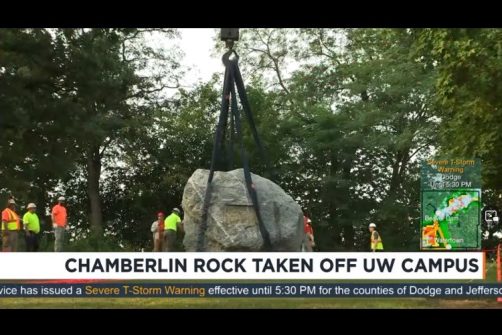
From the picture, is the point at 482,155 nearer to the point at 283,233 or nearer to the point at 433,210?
the point at 433,210

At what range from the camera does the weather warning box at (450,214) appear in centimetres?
1619

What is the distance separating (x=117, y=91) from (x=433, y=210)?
24.4 feet

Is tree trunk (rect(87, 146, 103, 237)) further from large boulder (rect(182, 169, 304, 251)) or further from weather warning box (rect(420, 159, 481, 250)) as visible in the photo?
weather warning box (rect(420, 159, 481, 250))

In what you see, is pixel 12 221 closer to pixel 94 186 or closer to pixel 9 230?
pixel 9 230

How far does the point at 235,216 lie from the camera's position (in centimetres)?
1839

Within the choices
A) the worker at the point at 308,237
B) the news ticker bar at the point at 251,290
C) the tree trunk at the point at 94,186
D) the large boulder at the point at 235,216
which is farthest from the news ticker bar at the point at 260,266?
the worker at the point at 308,237

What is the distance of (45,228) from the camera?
61.0 ft

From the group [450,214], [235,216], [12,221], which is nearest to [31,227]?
[12,221]

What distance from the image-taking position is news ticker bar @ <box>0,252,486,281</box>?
14289mm

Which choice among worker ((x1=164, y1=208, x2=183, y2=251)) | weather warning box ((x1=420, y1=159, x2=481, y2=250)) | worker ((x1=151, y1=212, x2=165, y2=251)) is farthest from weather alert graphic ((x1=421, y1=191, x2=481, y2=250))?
worker ((x1=151, y1=212, x2=165, y2=251))

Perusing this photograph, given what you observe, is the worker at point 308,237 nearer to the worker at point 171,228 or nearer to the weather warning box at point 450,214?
the worker at point 171,228

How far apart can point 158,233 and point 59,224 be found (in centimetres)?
203

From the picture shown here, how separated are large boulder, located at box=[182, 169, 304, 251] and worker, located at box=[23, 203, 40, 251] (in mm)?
2857

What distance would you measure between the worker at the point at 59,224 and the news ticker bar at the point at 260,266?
2.50m
